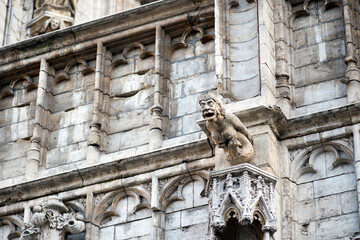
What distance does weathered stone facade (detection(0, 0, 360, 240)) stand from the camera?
15.7 meters

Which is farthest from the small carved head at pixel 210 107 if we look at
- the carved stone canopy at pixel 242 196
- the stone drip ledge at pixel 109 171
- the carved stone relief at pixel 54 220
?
the carved stone relief at pixel 54 220

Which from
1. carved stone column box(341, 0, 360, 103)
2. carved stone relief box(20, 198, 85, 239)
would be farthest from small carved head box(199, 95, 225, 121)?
carved stone relief box(20, 198, 85, 239)

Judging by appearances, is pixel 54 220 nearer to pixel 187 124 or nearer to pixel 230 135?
pixel 187 124

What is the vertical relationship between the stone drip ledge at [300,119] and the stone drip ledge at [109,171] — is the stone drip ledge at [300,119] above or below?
above

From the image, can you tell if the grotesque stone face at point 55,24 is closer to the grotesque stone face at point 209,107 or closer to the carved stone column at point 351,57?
the carved stone column at point 351,57

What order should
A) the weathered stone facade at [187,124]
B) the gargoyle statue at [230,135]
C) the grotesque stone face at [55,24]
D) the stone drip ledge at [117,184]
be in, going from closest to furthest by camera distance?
the gargoyle statue at [230,135] < the weathered stone facade at [187,124] < the stone drip ledge at [117,184] < the grotesque stone face at [55,24]

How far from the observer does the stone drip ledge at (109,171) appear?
55.4 feet

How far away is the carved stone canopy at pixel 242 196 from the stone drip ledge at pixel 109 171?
1.41 meters

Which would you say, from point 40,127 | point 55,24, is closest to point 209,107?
point 40,127

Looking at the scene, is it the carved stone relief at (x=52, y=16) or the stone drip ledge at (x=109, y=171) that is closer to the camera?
the stone drip ledge at (x=109, y=171)

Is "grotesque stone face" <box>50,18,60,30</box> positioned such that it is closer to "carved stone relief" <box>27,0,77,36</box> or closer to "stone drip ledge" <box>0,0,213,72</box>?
"carved stone relief" <box>27,0,77,36</box>

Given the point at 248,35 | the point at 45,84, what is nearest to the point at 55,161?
the point at 45,84

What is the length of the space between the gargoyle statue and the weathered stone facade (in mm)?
17

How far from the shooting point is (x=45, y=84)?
1908 cm
